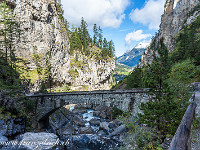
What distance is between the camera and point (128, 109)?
20953 mm

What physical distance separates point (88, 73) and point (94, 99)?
172 ft

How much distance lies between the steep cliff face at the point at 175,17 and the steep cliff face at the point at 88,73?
3948 centimetres

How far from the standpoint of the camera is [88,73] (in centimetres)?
7462

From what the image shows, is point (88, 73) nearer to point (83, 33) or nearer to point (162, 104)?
point (83, 33)

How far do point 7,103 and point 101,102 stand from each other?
15414 millimetres

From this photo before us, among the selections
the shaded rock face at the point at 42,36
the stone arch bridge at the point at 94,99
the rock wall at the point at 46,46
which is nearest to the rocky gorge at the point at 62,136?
the stone arch bridge at the point at 94,99

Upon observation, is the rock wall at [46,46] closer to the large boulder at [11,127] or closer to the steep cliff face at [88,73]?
the steep cliff face at [88,73]

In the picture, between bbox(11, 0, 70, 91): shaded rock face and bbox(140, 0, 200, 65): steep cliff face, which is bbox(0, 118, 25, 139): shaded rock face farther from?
bbox(140, 0, 200, 65): steep cliff face

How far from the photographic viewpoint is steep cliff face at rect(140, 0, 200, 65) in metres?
101

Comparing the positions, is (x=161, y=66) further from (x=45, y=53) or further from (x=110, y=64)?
(x=110, y=64)

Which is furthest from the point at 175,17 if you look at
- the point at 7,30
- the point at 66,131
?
the point at 66,131

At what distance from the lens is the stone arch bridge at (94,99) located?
20.8 m

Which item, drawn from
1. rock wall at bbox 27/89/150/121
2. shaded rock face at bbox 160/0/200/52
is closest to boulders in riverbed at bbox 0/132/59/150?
rock wall at bbox 27/89/150/121

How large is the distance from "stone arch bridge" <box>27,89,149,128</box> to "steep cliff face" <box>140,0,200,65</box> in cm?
8551
